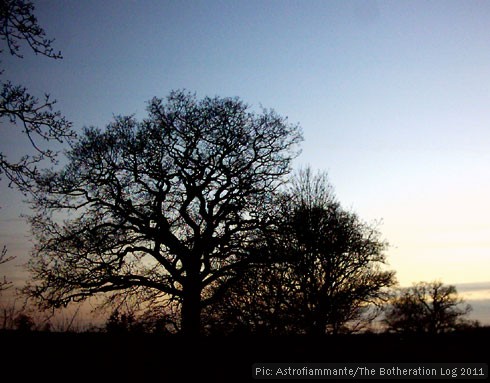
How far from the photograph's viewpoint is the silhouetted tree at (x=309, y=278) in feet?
57.3

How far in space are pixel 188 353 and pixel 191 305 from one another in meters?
10.1

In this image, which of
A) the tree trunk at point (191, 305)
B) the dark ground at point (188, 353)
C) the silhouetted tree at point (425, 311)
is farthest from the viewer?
the silhouetted tree at point (425, 311)

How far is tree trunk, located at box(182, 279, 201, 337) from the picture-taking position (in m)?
17.4

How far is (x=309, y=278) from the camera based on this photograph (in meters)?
21.8

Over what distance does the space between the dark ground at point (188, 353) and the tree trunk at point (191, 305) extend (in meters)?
8.40

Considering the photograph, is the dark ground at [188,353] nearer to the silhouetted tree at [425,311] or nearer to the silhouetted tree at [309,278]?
the silhouetted tree at [309,278]

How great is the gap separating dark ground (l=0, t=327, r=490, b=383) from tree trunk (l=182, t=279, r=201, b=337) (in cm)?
840

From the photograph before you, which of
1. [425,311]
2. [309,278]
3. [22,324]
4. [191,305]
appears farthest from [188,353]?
[425,311]

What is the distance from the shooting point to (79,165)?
1842cm

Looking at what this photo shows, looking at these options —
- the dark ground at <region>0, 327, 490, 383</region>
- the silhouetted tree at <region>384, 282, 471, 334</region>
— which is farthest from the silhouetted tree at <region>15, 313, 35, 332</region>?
the silhouetted tree at <region>384, 282, 471, 334</region>

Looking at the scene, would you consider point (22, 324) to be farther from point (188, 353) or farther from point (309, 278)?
point (309, 278)

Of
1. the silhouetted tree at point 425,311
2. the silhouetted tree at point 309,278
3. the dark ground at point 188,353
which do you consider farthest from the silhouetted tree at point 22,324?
the silhouetted tree at point 425,311

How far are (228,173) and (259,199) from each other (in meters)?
1.86

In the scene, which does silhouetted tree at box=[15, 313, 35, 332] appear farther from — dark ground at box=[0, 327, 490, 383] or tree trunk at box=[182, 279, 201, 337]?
tree trunk at box=[182, 279, 201, 337]
